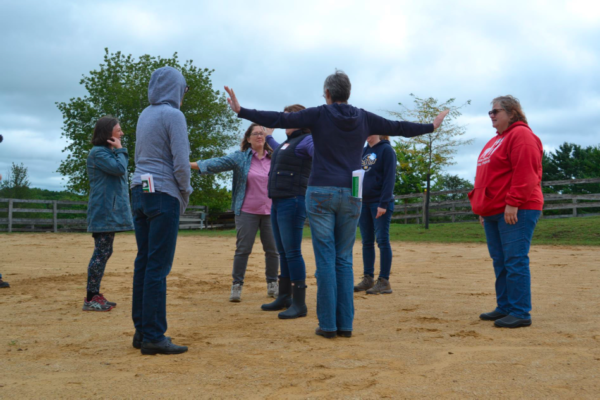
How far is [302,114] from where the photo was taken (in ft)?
12.1

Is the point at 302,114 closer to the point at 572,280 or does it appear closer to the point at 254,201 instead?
the point at 254,201

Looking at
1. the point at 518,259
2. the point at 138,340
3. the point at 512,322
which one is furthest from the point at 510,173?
the point at 138,340

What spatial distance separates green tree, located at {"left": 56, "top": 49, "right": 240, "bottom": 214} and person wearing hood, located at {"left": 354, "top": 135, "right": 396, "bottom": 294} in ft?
75.0

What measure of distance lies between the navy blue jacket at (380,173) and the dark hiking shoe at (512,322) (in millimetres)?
1936

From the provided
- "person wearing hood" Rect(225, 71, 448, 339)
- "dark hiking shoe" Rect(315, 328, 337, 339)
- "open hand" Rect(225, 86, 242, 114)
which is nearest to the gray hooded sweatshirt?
"open hand" Rect(225, 86, 242, 114)

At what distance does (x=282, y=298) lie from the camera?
4.91 m

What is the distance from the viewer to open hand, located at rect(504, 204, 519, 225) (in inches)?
158

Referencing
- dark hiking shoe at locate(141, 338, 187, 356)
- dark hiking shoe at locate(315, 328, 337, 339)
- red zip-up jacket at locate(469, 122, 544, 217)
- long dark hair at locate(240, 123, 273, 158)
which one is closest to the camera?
dark hiking shoe at locate(141, 338, 187, 356)

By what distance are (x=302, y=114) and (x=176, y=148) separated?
996 mm

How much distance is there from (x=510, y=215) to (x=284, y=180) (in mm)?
2012

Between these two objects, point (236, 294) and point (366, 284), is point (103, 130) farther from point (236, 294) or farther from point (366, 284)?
point (366, 284)

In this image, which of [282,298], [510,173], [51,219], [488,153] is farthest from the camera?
[51,219]

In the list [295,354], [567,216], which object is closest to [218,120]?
[567,216]

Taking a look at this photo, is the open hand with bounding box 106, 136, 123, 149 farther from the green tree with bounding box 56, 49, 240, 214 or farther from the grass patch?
the green tree with bounding box 56, 49, 240, 214
